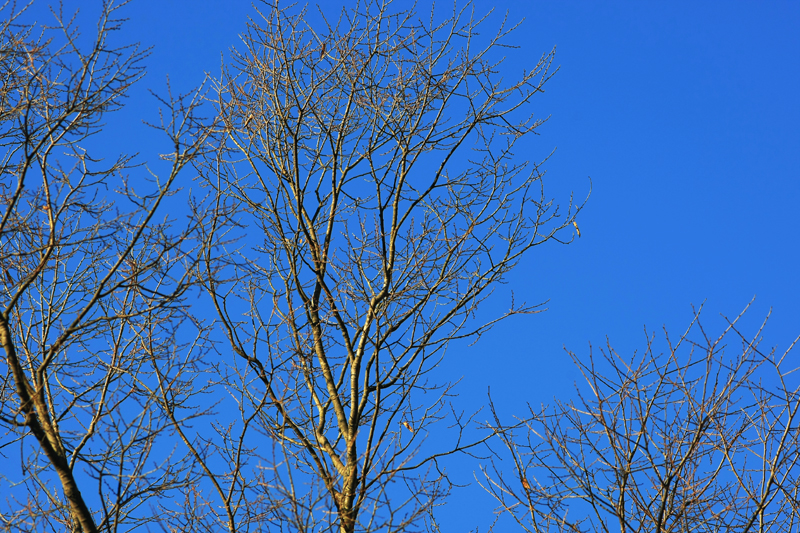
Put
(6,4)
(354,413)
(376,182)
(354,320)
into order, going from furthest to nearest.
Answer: (376,182), (354,320), (354,413), (6,4)

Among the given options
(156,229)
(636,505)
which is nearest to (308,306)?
(156,229)

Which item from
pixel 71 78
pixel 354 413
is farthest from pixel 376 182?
pixel 71 78

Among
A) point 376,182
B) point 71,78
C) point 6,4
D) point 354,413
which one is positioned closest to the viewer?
point 71,78

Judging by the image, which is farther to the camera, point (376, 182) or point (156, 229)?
point (376, 182)

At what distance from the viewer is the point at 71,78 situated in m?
4.68

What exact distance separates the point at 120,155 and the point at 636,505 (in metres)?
4.38

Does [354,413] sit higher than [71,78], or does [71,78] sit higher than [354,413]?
[71,78]

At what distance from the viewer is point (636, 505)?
15.9 feet

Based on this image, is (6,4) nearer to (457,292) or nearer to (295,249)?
(295,249)

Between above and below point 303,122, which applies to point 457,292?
below

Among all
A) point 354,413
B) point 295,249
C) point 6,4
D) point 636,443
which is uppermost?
point 6,4

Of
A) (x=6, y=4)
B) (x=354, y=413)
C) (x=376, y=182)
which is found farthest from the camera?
(x=376, y=182)

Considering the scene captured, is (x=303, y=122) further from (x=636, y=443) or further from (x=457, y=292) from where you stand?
(x=636, y=443)

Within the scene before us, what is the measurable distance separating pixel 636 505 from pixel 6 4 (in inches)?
223
